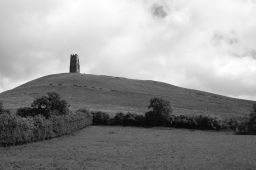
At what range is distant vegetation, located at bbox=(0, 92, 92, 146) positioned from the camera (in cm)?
4447

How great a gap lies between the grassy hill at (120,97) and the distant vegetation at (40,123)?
55.8ft

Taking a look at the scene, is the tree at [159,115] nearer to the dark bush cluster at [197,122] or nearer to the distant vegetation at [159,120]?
the distant vegetation at [159,120]

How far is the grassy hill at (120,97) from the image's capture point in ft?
354

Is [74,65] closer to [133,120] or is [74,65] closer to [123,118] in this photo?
[123,118]

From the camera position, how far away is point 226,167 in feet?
99.8

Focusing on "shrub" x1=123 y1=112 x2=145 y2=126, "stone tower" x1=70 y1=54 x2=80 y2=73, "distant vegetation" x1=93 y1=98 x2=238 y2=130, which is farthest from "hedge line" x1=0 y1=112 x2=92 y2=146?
"stone tower" x1=70 y1=54 x2=80 y2=73

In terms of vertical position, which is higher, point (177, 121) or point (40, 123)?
point (177, 121)

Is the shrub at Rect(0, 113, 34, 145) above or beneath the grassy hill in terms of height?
beneath

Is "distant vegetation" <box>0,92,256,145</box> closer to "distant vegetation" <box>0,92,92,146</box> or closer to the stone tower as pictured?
"distant vegetation" <box>0,92,92,146</box>

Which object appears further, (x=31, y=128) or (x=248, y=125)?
(x=248, y=125)

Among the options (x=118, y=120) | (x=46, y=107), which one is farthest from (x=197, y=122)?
(x=46, y=107)

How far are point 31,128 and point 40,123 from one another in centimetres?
258

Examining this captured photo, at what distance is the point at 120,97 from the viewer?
12356 centimetres

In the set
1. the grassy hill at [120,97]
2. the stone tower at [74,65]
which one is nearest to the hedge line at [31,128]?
the grassy hill at [120,97]
